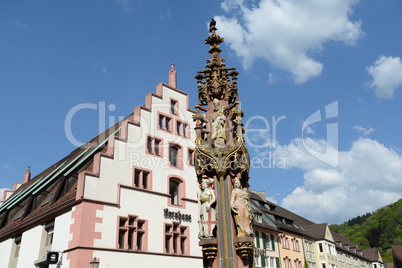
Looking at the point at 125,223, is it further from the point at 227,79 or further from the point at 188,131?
the point at 227,79

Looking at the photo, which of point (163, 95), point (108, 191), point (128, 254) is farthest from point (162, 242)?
point (163, 95)

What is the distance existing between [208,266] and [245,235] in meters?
1.02

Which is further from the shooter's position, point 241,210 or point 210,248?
point 241,210

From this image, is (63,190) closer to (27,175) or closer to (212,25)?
(212,25)

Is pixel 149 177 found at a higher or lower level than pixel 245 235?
higher

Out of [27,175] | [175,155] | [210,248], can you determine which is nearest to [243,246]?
[210,248]

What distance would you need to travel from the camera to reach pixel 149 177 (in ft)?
78.5

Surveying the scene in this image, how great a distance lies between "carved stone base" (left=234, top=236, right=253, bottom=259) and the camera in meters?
8.38

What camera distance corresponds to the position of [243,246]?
330 inches

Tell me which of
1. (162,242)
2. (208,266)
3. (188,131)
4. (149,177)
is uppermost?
(188,131)

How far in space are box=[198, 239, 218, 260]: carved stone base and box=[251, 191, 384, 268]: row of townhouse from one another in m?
25.2

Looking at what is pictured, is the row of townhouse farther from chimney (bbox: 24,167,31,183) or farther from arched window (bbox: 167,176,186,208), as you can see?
chimney (bbox: 24,167,31,183)

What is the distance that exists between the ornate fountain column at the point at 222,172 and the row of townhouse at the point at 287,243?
24.7 meters

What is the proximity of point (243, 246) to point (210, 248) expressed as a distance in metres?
0.70
